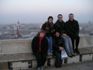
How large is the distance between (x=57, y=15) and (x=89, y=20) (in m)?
1.22

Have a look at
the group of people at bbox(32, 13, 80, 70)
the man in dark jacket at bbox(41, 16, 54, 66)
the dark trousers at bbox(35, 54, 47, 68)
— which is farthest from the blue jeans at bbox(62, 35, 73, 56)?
the dark trousers at bbox(35, 54, 47, 68)

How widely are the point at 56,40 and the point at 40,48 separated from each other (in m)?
0.62

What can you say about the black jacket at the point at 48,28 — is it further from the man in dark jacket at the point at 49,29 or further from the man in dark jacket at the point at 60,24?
the man in dark jacket at the point at 60,24

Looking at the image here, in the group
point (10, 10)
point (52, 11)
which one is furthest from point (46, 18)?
point (10, 10)

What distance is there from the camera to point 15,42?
7840 mm

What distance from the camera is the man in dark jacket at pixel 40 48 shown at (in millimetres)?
7500

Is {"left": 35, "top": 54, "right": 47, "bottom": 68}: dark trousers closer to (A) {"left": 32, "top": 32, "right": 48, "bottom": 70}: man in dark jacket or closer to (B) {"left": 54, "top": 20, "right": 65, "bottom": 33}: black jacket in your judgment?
(A) {"left": 32, "top": 32, "right": 48, "bottom": 70}: man in dark jacket

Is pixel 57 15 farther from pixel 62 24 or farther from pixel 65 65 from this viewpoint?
pixel 65 65

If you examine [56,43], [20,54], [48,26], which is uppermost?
[48,26]

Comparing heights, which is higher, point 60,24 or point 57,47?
point 60,24

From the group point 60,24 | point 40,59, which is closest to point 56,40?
point 60,24

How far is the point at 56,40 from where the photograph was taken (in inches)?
309

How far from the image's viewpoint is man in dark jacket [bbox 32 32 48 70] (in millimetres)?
7500

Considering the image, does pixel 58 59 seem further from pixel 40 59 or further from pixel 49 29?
pixel 49 29
